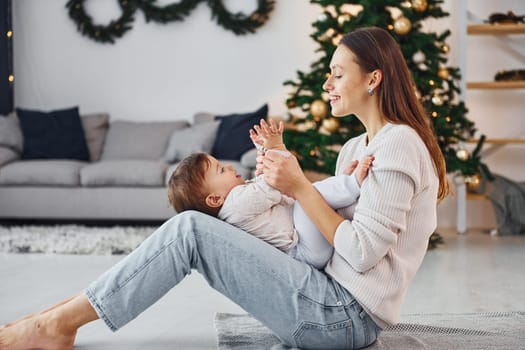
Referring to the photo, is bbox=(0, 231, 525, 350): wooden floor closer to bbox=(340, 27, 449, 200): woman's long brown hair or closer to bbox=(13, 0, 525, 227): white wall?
bbox=(340, 27, 449, 200): woman's long brown hair

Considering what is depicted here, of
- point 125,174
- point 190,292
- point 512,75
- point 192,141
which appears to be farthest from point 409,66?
point 125,174

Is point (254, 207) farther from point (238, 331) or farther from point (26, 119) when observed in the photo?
point (26, 119)

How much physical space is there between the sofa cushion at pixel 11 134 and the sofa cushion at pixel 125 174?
0.74 m

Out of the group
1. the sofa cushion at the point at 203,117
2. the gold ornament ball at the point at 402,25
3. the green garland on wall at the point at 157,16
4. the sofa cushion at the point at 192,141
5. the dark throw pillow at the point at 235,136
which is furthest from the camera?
the green garland on wall at the point at 157,16

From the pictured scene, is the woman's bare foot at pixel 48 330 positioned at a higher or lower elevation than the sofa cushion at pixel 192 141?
higher

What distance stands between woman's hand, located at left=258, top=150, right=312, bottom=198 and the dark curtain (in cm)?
472

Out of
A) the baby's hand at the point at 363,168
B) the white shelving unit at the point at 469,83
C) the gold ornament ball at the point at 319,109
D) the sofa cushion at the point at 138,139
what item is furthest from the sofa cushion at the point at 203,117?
the baby's hand at the point at 363,168

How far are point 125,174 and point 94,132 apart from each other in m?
0.89

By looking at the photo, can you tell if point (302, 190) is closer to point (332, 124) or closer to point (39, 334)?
point (39, 334)

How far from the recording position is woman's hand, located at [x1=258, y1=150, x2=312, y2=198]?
1777 millimetres

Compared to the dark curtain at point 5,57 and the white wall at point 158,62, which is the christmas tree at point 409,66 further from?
the dark curtain at point 5,57

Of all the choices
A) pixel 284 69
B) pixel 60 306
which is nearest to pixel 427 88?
pixel 284 69

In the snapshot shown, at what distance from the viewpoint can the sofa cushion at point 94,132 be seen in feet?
19.0

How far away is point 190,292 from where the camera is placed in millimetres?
3092
